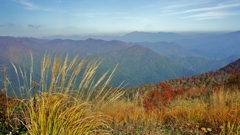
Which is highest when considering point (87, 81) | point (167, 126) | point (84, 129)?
point (87, 81)

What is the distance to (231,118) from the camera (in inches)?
132

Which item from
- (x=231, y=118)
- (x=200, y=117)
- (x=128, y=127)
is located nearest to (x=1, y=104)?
(x=128, y=127)

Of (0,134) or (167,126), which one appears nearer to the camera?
(0,134)

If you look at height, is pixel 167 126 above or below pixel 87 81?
below

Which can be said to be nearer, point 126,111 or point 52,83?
point 52,83

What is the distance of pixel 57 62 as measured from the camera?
7.64ft

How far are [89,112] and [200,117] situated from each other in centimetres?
229

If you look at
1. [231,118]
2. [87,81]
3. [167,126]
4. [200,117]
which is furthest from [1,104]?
[231,118]

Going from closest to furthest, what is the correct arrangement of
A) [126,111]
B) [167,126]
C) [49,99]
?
[49,99]
[167,126]
[126,111]

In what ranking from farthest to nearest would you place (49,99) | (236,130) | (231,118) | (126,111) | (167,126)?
1. (126,111)
2. (167,126)
3. (231,118)
4. (236,130)
5. (49,99)

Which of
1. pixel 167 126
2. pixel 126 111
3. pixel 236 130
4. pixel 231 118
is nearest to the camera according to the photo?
pixel 236 130

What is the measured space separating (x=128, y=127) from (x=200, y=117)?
1395 mm

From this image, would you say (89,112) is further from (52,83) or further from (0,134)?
(0,134)

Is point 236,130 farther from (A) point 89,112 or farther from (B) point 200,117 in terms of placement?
(A) point 89,112
